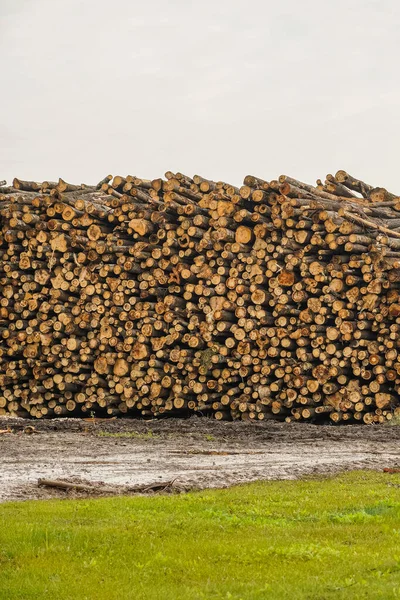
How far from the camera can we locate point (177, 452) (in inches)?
557

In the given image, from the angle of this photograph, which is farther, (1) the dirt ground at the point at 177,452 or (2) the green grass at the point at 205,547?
(1) the dirt ground at the point at 177,452

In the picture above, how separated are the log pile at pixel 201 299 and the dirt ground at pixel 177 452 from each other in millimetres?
916

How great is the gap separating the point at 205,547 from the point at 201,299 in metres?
12.9

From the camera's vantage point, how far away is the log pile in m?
18.5

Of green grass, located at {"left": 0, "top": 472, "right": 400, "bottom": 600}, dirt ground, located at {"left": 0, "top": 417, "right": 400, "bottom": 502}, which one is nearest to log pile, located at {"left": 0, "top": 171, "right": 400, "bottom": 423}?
dirt ground, located at {"left": 0, "top": 417, "right": 400, "bottom": 502}

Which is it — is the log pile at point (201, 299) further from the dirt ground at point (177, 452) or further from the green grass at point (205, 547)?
the green grass at point (205, 547)

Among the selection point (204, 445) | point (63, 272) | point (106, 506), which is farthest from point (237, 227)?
point (106, 506)

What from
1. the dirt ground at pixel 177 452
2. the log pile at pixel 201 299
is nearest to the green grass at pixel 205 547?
the dirt ground at pixel 177 452

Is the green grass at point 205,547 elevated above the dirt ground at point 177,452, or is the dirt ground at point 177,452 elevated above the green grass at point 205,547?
the dirt ground at point 177,452

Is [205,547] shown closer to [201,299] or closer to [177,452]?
[177,452]

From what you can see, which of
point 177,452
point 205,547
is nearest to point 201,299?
point 177,452

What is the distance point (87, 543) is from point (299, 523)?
1911 millimetres

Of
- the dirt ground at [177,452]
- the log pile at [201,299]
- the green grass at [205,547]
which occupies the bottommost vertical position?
the green grass at [205,547]

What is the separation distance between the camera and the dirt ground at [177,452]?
36.3 ft
